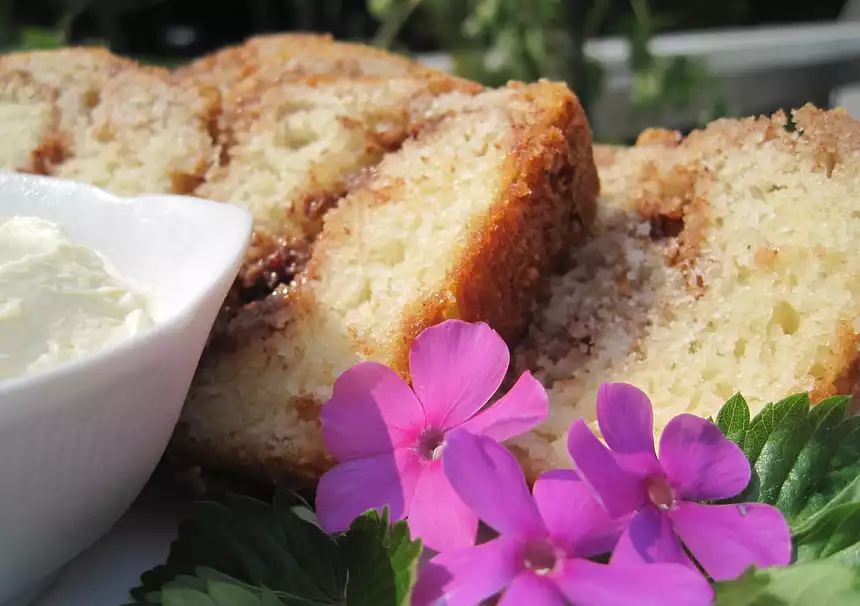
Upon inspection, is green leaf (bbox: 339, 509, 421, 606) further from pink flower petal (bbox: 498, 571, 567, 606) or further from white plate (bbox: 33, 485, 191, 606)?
white plate (bbox: 33, 485, 191, 606)

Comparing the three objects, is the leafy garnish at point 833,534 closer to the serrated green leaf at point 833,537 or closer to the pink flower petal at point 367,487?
the serrated green leaf at point 833,537

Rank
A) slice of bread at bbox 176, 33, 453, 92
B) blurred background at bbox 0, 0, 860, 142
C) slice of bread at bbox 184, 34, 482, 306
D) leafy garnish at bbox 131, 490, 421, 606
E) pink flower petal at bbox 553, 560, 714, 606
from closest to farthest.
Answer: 1. pink flower petal at bbox 553, 560, 714, 606
2. leafy garnish at bbox 131, 490, 421, 606
3. slice of bread at bbox 184, 34, 482, 306
4. slice of bread at bbox 176, 33, 453, 92
5. blurred background at bbox 0, 0, 860, 142

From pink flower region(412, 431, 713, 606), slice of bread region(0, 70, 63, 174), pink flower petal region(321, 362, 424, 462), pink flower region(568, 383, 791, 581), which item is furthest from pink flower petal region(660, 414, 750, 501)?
slice of bread region(0, 70, 63, 174)

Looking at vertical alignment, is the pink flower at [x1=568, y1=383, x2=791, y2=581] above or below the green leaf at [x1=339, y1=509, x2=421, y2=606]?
above

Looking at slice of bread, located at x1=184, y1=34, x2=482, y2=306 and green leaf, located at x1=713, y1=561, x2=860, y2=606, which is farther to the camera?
slice of bread, located at x1=184, y1=34, x2=482, y2=306

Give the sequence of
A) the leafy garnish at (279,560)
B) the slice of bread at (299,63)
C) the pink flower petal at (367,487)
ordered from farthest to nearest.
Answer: the slice of bread at (299,63) < the pink flower petal at (367,487) < the leafy garnish at (279,560)

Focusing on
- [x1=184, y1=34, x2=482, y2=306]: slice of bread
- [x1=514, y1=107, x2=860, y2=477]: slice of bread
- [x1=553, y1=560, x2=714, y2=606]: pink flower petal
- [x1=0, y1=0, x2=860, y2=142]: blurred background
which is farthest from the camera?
[x1=0, y1=0, x2=860, y2=142]: blurred background

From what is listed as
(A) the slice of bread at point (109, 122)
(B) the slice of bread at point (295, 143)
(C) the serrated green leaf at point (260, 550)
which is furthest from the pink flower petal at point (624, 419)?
(A) the slice of bread at point (109, 122)
